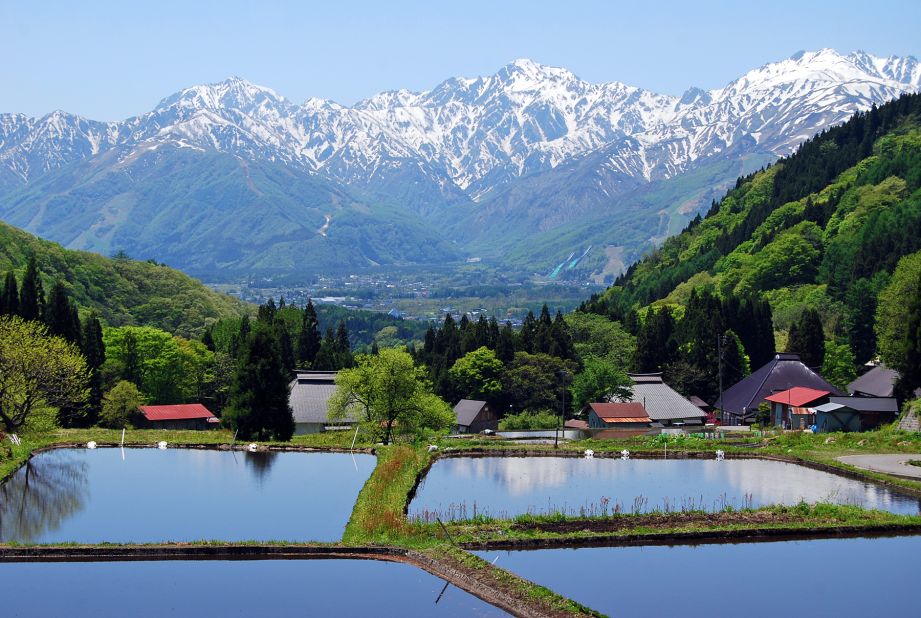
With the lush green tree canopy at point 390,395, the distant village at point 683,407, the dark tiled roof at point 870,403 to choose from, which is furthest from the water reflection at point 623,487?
the distant village at point 683,407

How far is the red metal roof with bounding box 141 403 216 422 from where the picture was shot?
101 m

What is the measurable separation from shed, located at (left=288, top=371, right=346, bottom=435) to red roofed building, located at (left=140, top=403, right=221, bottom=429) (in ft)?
38.3

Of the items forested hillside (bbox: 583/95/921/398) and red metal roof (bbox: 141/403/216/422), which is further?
forested hillside (bbox: 583/95/921/398)

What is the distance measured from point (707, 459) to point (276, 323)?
2372 inches

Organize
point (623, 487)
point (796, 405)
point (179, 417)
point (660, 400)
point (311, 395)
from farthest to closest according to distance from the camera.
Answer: point (179, 417)
point (660, 400)
point (311, 395)
point (796, 405)
point (623, 487)

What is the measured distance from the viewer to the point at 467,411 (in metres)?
93.6

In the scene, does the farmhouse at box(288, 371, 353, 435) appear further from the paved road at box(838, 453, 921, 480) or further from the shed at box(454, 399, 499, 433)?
the paved road at box(838, 453, 921, 480)

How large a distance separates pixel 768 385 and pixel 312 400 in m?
37.7

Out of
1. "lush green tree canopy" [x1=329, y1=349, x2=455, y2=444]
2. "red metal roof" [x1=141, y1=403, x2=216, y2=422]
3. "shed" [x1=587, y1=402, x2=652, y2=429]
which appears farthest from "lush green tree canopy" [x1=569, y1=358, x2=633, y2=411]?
"red metal roof" [x1=141, y1=403, x2=216, y2=422]

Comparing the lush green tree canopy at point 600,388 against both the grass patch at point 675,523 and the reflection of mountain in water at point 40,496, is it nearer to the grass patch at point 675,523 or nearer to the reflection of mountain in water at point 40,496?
the reflection of mountain in water at point 40,496

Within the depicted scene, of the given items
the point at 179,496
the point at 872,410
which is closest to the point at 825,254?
the point at 872,410

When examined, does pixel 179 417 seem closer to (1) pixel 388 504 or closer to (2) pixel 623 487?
(2) pixel 623 487

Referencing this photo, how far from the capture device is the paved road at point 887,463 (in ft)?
172

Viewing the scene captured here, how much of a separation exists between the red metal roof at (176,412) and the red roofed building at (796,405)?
4933 cm
